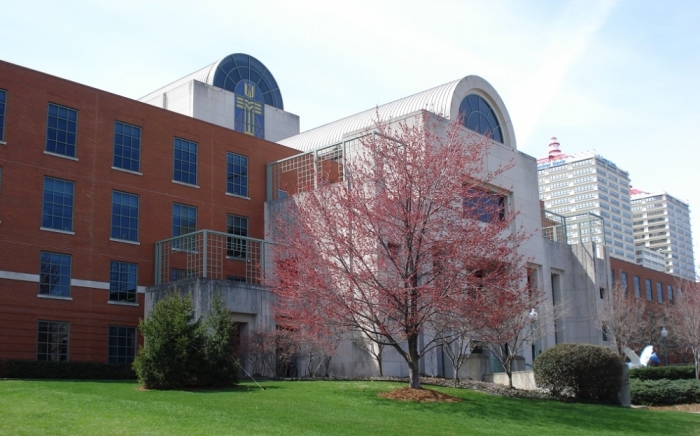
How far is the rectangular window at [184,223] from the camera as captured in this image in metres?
34.1

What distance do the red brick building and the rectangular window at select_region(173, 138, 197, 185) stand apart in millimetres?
46

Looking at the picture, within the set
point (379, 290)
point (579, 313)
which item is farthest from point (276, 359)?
point (579, 313)

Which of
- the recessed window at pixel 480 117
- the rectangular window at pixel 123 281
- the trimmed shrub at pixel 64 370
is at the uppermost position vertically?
the recessed window at pixel 480 117

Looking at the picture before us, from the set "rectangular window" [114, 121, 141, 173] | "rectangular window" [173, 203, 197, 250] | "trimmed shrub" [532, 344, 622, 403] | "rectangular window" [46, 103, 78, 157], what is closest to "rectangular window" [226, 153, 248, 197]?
"rectangular window" [173, 203, 197, 250]

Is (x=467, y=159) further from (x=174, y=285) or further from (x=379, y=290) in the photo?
(x=174, y=285)

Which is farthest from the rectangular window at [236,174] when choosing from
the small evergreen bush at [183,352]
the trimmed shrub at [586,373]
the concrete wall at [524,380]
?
the trimmed shrub at [586,373]

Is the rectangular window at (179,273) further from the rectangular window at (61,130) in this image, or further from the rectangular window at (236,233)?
the rectangular window at (61,130)

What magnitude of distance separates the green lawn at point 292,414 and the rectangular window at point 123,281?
30.4ft

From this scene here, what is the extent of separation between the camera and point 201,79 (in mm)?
51406

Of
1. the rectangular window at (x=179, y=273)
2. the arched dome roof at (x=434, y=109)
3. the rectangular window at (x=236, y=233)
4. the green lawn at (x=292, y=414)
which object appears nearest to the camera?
the green lawn at (x=292, y=414)

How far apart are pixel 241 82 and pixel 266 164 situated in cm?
1570

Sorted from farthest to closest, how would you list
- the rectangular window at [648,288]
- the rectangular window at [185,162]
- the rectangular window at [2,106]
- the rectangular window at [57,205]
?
the rectangular window at [648,288] → the rectangular window at [185,162] → the rectangular window at [57,205] → the rectangular window at [2,106]

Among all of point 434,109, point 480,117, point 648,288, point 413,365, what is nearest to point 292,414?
point 413,365

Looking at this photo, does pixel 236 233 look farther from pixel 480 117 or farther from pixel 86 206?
pixel 480 117
